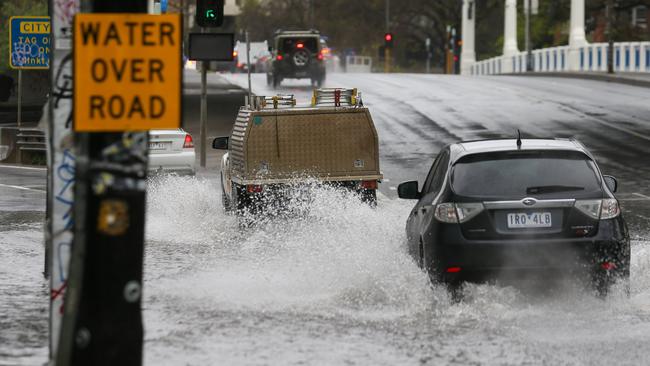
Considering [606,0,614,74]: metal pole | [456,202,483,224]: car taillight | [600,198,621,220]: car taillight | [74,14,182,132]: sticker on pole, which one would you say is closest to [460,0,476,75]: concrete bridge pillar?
[606,0,614,74]: metal pole

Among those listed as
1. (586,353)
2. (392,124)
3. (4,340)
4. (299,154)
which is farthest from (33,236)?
(392,124)

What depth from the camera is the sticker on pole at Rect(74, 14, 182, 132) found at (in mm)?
7566

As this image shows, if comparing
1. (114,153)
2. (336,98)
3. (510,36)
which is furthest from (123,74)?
(510,36)

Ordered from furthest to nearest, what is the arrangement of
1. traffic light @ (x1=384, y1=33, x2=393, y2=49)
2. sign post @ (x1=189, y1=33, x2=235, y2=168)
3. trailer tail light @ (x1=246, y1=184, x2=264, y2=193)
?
traffic light @ (x1=384, y1=33, x2=393, y2=49) → sign post @ (x1=189, y1=33, x2=235, y2=168) → trailer tail light @ (x1=246, y1=184, x2=264, y2=193)

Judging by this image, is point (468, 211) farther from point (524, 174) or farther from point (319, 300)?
point (319, 300)

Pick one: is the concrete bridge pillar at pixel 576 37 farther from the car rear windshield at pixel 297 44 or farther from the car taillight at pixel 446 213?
the car taillight at pixel 446 213

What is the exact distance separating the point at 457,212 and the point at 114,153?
510 centimetres

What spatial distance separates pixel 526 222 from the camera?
1214 cm

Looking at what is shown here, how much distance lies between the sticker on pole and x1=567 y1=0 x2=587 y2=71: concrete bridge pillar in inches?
2574

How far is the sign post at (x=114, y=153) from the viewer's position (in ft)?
24.7

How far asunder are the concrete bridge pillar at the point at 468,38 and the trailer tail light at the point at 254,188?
77712 mm

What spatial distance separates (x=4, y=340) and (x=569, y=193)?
455 cm

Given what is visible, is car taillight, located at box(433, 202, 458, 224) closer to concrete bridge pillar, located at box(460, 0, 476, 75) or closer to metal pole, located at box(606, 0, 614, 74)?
metal pole, located at box(606, 0, 614, 74)

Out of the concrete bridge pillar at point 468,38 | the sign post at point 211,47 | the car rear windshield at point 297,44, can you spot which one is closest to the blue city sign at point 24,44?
the sign post at point 211,47
